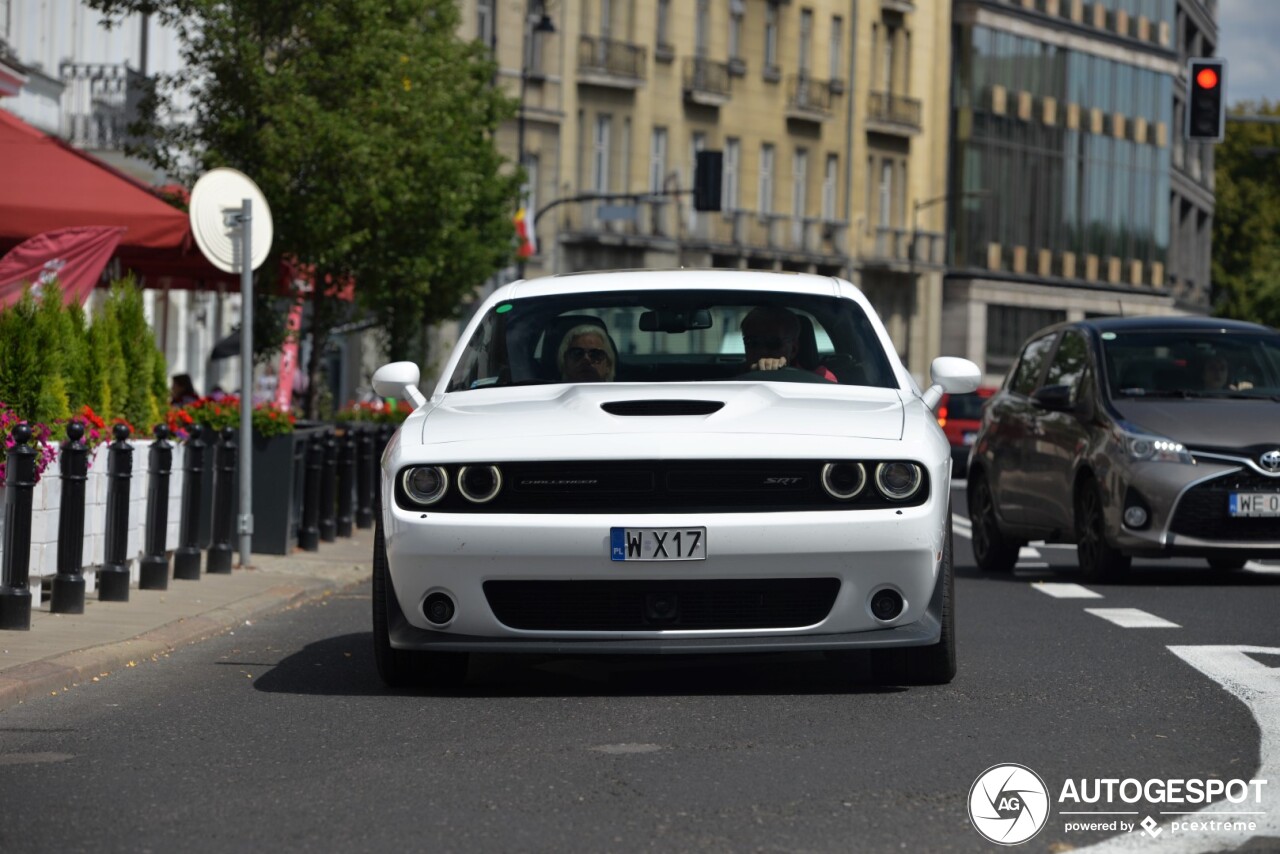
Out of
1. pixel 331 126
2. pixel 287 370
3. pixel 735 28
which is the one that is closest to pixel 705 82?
pixel 735 28

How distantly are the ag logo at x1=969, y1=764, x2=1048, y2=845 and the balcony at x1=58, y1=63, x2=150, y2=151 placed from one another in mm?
27896

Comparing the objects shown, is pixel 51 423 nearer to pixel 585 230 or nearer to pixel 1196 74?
pixel 1196 74

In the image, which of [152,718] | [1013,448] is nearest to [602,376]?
[152,718]

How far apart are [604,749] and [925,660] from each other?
2029mm

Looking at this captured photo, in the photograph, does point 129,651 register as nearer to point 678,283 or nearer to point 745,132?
point 678,283

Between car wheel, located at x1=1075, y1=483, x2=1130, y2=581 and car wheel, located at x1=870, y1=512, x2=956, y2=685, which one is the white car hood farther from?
car wheel, located at x1=1075, y1=483, x2=1130, y2=581

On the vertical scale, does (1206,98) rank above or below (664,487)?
above

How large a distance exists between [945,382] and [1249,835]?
448cm

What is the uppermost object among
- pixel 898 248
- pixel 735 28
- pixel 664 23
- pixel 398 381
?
pixel 735 28

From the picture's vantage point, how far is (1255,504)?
15438 mm

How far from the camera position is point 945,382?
1068 cm

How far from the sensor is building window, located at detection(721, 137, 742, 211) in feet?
235

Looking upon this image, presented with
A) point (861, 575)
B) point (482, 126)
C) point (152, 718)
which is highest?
point (482, 126)

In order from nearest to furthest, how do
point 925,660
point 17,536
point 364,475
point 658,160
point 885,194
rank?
point 925,660
point 17,536
point 364,475
point 658,160
point 885,194
